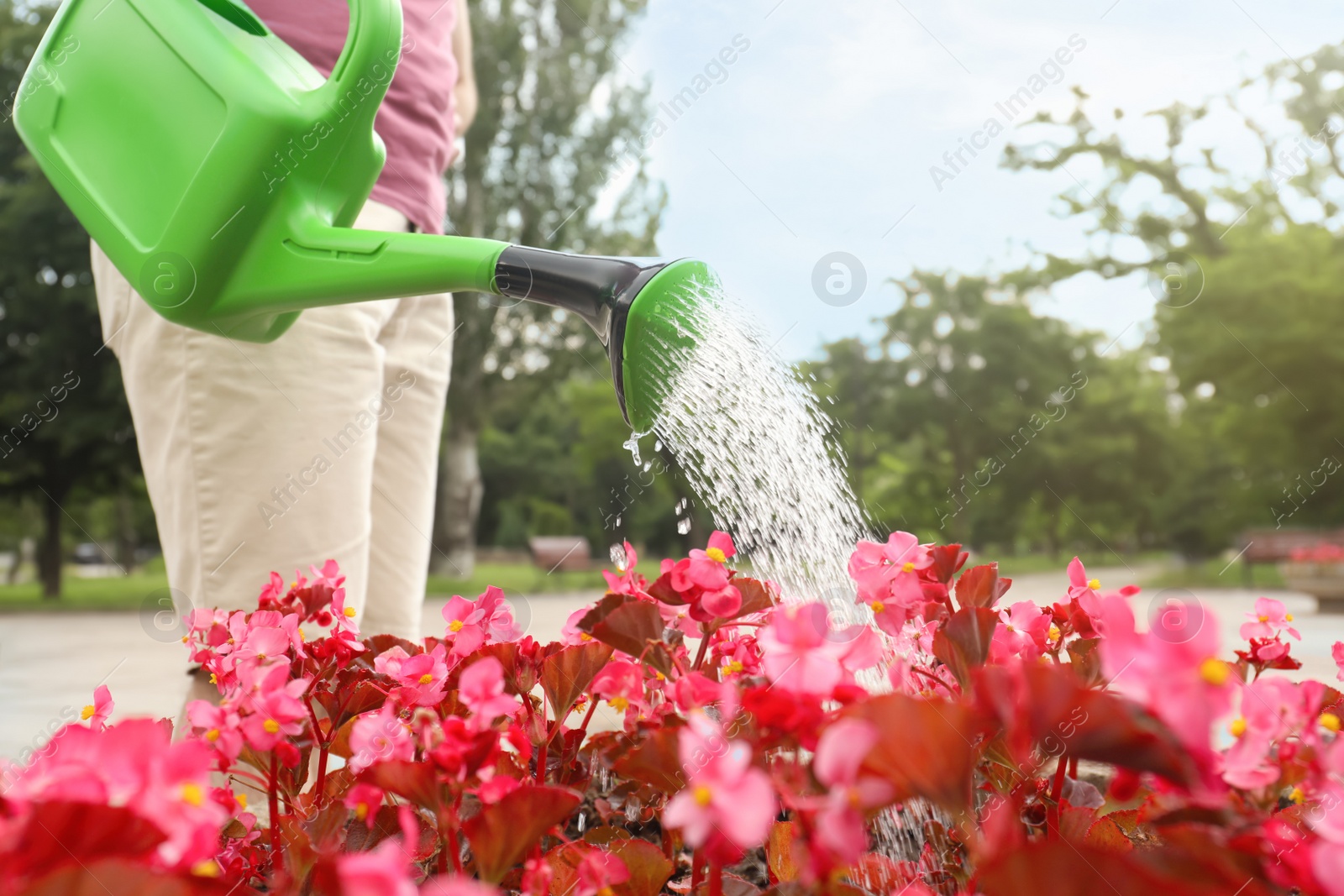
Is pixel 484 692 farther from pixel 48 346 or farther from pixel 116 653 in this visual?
pixel 48 346

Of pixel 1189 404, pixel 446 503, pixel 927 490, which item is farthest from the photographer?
pixel 927 490

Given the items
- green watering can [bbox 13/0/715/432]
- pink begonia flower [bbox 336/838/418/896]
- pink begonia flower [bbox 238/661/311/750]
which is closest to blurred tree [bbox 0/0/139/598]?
green watering can [bbox 13/0/715/432]

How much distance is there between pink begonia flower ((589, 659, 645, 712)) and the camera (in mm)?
722

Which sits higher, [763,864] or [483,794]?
[483,794]

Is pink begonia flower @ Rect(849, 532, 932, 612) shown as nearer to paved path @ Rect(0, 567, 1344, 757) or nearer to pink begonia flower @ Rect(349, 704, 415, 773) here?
pink begonia flower @ Rect(349, 704, 415, 773)

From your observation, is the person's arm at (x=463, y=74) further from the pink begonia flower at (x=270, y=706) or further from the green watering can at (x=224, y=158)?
the pink begonia flower at (x=270, y=706)

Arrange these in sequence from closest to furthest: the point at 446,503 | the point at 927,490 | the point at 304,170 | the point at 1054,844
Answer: the point at 1054,844, the point at 304,170, the point at 446,503, the point at 927,490

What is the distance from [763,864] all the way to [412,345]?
1110 mm

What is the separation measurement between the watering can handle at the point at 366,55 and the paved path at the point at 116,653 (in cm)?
184

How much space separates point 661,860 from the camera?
63cm

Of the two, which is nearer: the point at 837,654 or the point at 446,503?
the point at 837,654

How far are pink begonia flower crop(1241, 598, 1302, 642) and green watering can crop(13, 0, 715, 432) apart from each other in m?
0.62

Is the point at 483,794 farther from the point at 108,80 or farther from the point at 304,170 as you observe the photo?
the point at 108,80

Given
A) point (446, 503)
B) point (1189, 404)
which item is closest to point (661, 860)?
point (446, 503)
